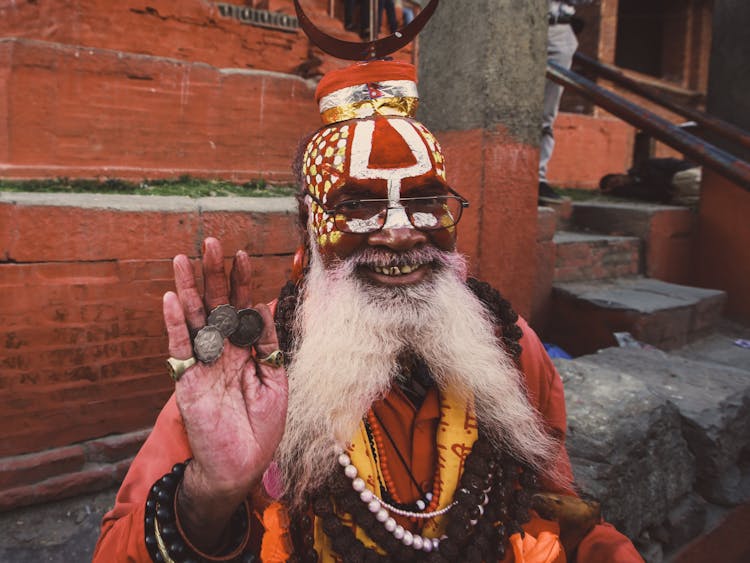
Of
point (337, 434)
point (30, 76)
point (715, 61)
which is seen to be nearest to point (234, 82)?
point (30, 76)

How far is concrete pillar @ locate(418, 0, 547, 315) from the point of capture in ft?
9.89

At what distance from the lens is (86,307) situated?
2383mm

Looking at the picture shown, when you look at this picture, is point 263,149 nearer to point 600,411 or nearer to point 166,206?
point 166,206

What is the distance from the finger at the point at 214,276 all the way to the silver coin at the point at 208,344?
5cm

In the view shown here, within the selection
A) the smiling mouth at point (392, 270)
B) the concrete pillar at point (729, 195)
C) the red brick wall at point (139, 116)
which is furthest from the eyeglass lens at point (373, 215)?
the concrete pillar at point (729, 195)

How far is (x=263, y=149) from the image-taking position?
3.96 metres

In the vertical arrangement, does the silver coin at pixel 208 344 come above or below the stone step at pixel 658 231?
below

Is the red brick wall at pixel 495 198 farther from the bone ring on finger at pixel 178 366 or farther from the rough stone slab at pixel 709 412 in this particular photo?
the bone ring on finger at pixel 178 366

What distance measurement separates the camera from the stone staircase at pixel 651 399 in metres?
2.36

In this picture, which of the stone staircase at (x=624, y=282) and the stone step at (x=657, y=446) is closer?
the stone step at (x=657, y=446)

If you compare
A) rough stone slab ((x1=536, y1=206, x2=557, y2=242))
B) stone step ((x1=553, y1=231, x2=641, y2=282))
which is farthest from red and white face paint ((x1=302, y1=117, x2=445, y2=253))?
stone step ((x1=553, y1=231, x2=641, y2=282))

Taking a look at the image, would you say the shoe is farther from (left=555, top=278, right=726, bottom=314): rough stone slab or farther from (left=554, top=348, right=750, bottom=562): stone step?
(left=554, top=348, right=750, bottom=562): stone step

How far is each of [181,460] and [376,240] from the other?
2.41 ft

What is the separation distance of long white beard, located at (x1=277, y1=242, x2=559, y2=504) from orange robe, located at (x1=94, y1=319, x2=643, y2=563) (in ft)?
0.29
